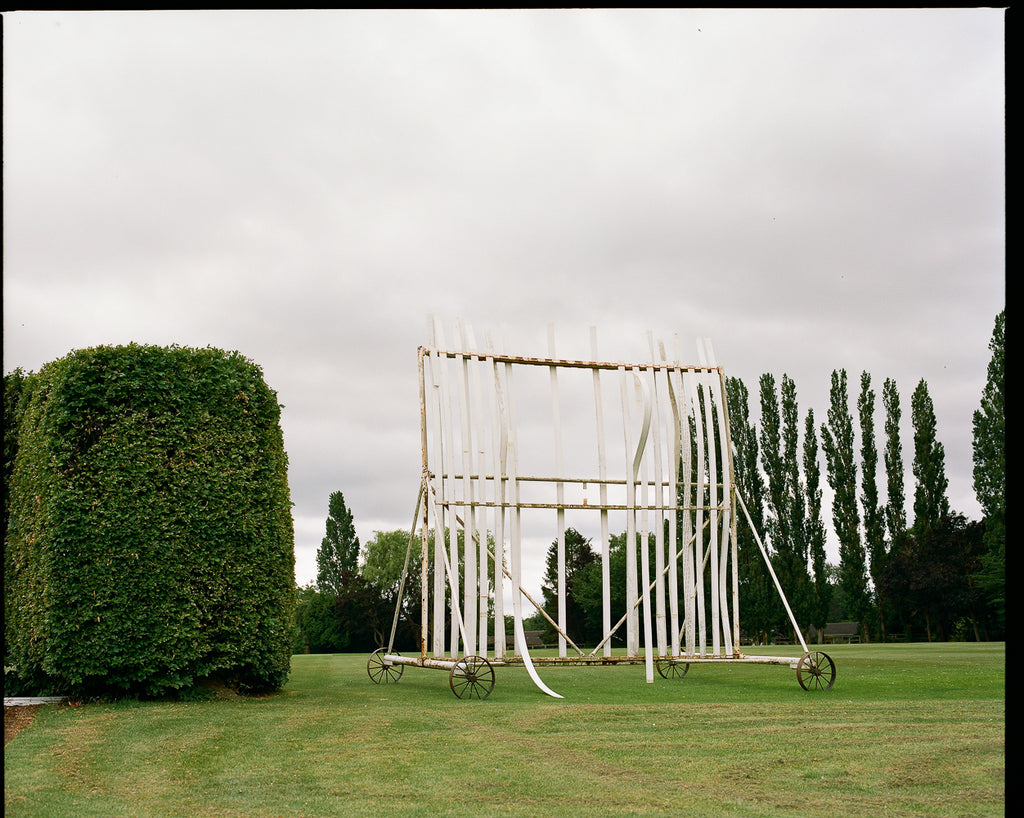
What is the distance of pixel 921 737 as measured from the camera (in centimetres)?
785

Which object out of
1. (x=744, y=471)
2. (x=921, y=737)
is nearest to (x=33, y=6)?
(x=921, y=737)

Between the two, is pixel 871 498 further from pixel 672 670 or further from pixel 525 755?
pixel 525 755

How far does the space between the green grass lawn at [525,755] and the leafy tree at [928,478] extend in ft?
96.8

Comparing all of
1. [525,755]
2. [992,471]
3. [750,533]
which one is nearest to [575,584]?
[750,533]

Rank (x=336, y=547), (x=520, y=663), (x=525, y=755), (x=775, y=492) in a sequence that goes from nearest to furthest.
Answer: (x=525, y=755), (x=520, y=663), (x=775, y=492), (x=336, y=547)

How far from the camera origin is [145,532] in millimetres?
11016

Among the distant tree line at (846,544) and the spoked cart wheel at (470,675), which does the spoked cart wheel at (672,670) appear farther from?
the distant tree line at (846,544)

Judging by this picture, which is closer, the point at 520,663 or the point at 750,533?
the point at 520,663

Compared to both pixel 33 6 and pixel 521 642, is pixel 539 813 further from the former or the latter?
pixel 521 642

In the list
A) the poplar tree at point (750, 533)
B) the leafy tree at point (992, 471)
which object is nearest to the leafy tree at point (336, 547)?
the poplar tree at point (750, 533)

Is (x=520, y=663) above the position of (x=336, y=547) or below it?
below

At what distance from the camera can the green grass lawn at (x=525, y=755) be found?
562cm

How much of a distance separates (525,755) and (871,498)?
35624 millimetres
